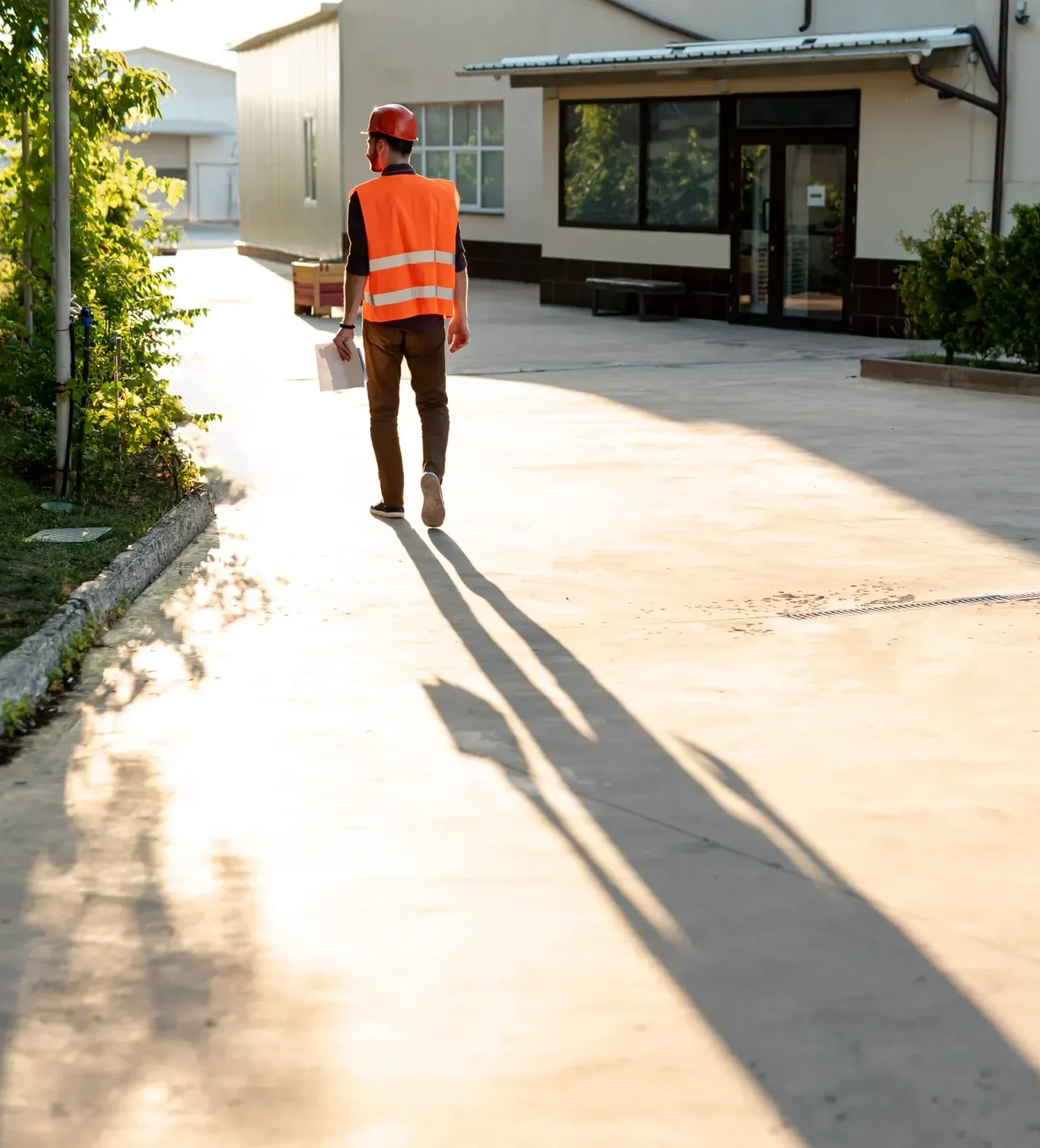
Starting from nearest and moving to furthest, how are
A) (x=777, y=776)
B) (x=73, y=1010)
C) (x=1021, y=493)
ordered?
1. (x=73, y=1010)
2. (x=777, y=776)
3. (x=1021, y=493)

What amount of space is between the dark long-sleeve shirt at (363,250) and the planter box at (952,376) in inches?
284

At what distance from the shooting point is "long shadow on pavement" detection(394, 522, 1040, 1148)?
10.8 ft

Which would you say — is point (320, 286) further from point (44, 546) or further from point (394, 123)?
point (44, 546)

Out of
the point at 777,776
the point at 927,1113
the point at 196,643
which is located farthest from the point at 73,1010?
the point at 196,643

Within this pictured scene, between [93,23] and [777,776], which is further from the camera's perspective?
[93,23]

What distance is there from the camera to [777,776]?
16.8 ft

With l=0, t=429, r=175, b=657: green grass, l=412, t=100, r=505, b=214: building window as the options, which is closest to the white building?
l=412, t=100, r=505, b=214: building window

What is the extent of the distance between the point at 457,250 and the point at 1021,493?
317 cm

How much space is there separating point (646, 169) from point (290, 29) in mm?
15813

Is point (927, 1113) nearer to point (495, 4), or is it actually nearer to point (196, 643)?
point (196, 643)

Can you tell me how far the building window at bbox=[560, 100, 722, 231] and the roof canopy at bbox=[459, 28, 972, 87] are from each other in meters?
0.56

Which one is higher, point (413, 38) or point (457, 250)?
point (413, 38)

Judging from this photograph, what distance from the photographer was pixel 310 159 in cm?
3550

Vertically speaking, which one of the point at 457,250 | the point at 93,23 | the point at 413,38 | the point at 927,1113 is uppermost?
the point at 413,38
